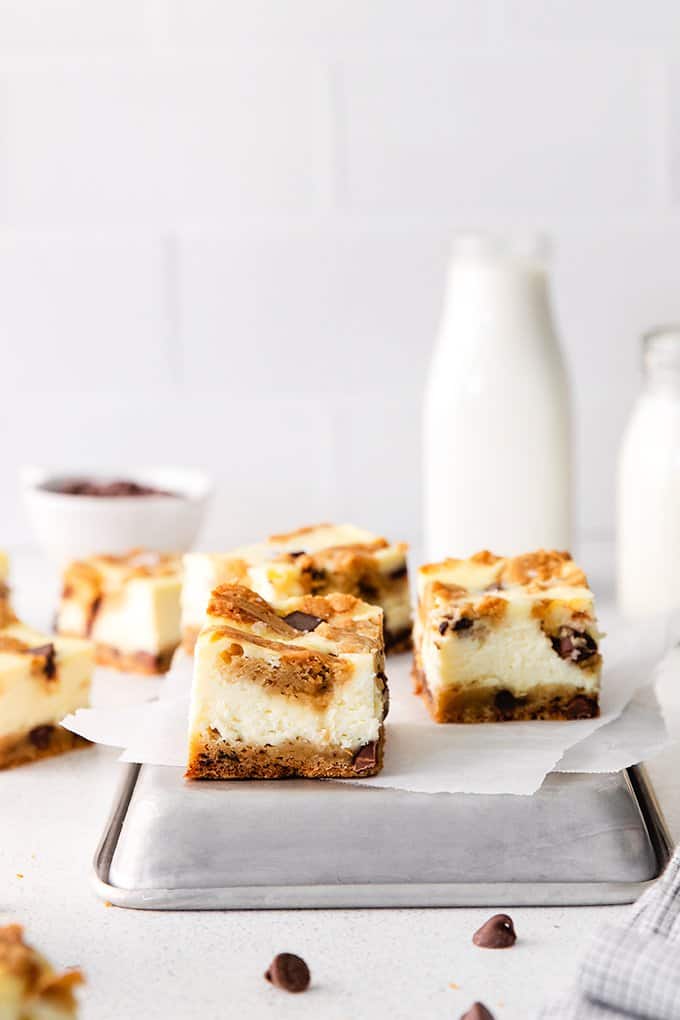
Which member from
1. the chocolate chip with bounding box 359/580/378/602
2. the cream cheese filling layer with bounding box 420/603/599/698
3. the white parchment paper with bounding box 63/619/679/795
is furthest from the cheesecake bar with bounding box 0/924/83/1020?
the chocolate chip with bounding box 359/580/378/602

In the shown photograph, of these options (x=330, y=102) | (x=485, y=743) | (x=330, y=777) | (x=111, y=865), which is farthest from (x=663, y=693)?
(x=330, y=102)

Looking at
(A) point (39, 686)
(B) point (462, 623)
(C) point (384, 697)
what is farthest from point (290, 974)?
(A) point (39, 686)

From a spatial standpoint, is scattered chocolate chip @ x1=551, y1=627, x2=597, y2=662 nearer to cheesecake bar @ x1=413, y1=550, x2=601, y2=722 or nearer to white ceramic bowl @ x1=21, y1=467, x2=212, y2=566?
cheesecake bar @ x1=413, y1=550, x2=601, y2=722

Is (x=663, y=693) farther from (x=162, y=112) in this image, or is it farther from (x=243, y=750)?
(x=162, y=112)

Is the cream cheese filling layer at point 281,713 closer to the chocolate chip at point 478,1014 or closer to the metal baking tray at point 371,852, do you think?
the metal baking tray at point 371,852

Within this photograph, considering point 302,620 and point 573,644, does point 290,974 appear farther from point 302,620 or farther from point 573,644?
point 573,644

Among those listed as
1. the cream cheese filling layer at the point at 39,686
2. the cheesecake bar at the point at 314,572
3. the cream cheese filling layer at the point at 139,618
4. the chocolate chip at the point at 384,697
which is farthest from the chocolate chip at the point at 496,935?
the cream cheese filling layer at the point at 139,618
